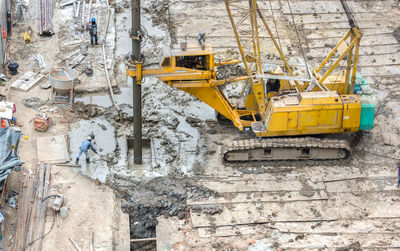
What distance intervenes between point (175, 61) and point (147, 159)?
3279mm

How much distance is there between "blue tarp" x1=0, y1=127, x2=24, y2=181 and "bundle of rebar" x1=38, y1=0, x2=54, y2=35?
8.04m

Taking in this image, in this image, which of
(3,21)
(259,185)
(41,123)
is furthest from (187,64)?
(3,21)

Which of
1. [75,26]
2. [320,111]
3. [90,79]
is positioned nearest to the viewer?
[320,111]

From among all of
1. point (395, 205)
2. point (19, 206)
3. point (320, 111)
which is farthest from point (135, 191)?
point (395, 205)

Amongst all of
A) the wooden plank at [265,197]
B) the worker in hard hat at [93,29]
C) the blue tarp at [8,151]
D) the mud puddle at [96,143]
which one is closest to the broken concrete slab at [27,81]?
the worker in hard hat at [93,29]

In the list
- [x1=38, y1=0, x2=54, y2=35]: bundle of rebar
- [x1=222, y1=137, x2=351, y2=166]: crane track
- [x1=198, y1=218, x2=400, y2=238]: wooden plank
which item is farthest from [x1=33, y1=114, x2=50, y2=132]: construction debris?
[x1=198, y1=218, x2=400, y2=238]: wooden plank

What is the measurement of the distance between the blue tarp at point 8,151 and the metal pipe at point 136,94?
3.39 meters

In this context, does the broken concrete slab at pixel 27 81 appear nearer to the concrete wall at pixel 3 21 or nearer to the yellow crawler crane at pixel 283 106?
the concrete wall at pixel 3 21

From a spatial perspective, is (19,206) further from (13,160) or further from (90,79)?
(90,79)

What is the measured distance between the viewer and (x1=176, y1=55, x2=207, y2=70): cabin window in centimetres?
1923

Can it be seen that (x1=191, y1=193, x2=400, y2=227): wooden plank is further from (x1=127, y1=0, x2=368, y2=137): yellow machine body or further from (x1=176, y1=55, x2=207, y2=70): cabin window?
(x1=176, y1=55, x2=207, y2=70): cabin window

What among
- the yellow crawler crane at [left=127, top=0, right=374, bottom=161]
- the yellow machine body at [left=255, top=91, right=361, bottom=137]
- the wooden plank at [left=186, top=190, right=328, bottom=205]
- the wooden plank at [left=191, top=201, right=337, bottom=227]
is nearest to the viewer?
the wooden plank at [left=191, top=201, right=337, bottom=227]

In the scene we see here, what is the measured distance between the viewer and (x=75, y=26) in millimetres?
26609

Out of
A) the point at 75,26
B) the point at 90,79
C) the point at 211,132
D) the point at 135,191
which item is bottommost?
the point at 135,191
